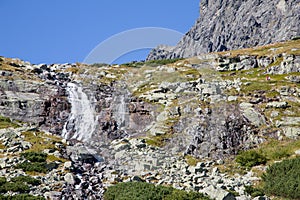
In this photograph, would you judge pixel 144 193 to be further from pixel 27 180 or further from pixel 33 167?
pixel 33 167

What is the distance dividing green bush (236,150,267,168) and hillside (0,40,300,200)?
79 mm

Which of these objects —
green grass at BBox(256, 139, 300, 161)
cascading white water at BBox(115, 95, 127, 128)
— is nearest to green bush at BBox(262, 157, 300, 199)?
green grass at BBox(256, 139, 300, 161)

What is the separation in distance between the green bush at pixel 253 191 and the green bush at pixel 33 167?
14.0 m

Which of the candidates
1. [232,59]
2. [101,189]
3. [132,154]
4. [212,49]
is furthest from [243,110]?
[212,49]

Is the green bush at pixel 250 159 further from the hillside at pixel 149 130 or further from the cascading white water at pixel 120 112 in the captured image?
the cascading white water at pixel 120 112

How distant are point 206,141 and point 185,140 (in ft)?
6.92

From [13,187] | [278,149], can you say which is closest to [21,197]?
[13,187]

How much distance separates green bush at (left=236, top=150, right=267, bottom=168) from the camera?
30.3 m

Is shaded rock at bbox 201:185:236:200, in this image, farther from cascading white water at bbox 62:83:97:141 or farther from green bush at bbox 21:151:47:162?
cascading white water at bbox 62:83:97:141

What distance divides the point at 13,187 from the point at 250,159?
17309 millimetres

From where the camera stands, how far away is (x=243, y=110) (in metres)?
42.6

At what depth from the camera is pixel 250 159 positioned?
101 feet

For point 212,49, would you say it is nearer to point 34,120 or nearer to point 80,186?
point 34,120

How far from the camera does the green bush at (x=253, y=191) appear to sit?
23688 mm
